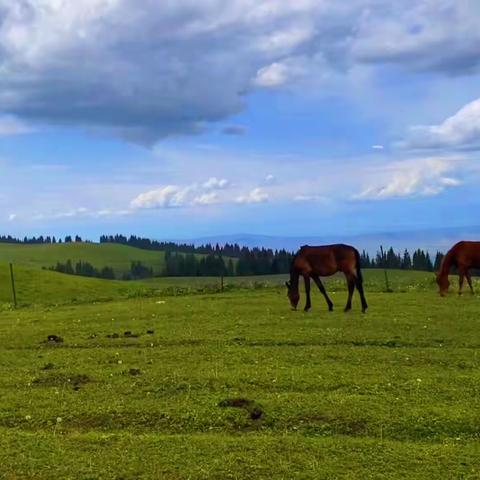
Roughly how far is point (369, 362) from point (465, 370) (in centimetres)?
165

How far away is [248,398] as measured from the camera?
382 inches

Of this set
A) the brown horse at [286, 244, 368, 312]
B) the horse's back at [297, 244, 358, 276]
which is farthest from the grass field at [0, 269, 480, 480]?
the horse's back at [297, 244, 358, 276]

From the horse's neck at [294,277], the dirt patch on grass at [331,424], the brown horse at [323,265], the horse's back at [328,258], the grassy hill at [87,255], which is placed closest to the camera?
the dirt patch on grass at [331,424]

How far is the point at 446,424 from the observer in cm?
835

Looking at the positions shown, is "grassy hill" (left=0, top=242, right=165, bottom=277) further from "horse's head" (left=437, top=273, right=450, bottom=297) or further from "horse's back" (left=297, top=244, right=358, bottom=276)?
"horse's back" (left=297, top=244, right=358, bottom=276)

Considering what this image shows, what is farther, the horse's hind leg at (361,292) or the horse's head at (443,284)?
the horse's head at (443,284)

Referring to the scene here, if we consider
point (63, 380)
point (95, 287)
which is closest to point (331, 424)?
point (63, 380)

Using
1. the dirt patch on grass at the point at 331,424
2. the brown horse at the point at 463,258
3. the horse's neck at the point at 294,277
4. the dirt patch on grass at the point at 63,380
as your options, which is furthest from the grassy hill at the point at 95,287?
the dirt patch on grass at the point at 331,424

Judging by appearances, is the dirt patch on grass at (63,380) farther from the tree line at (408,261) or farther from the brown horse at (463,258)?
the tree line at (408,261)

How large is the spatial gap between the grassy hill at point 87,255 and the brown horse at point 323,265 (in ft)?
283

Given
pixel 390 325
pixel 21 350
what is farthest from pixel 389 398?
pixel 21 350

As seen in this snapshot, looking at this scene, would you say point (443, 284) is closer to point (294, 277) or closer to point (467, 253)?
point (467, 253)

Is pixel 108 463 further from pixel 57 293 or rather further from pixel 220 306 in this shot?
pixel 57 293

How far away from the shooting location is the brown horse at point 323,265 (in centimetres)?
2003
